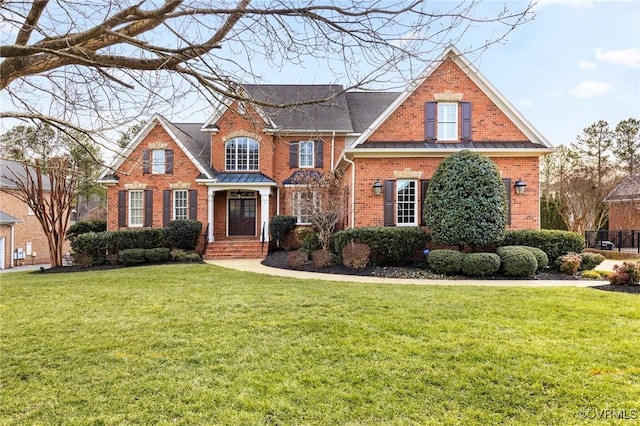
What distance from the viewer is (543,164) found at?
1195 inches

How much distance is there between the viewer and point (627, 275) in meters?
9.02

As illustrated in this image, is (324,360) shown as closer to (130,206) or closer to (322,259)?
(322,259)

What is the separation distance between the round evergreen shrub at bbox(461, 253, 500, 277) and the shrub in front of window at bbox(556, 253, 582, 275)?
2.34 metres

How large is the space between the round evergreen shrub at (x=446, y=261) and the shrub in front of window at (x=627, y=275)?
3.81 m

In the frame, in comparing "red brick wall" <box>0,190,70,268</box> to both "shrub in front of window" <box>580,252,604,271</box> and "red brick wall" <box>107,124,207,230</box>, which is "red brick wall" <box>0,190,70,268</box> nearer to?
"red brick wall" <box>107,124,207,230</box>

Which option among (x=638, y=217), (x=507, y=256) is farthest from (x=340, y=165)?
(x=638, y=217)

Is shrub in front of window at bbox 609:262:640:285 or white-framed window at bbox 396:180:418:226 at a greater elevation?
white-framed window at bbox 396:180:418:226

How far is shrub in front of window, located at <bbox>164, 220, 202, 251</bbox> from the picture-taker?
1688 cm

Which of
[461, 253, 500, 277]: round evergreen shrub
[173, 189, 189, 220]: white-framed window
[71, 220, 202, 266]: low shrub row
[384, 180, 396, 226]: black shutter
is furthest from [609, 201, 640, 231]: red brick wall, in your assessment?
[173, 189, 189, 220]: white-framed window

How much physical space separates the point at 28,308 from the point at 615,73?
1641 centimetres

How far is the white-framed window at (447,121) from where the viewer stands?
14.4m

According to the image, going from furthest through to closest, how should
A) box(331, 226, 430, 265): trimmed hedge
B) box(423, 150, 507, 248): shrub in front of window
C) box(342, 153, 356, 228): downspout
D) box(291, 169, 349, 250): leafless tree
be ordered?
box(342, 153, 356, 228): downspout, box(291, 169, 349, 250): leafless tree, box(331, 226, 430, 265): trimmed hedge, box(423, 150, 507, 248): shrub in front of window

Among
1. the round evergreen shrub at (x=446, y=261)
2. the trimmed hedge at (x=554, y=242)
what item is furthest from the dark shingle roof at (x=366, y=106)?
the trimmed hedge at (x=554, y=242)

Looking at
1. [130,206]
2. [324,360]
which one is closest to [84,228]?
[130,206]
